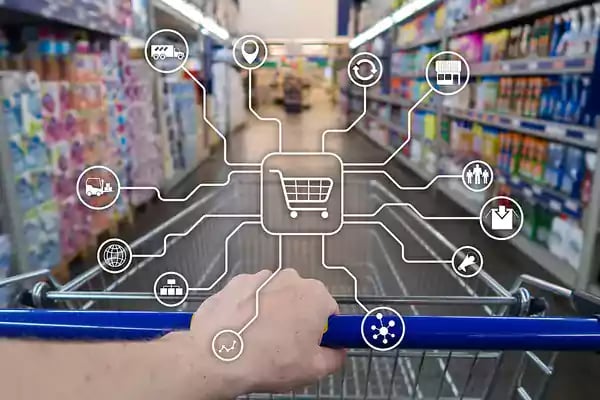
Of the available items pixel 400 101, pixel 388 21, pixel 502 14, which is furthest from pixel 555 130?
pixel 400 101

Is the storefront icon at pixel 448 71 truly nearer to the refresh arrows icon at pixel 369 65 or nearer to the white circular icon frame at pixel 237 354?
the refresh arrows icon at pixel 369 65

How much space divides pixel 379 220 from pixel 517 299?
0.19 m

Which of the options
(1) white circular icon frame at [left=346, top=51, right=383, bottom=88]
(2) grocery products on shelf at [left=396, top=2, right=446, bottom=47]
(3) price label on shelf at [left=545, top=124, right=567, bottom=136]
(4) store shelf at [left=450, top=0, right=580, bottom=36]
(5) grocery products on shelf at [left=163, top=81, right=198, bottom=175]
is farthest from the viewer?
(3) price label on shelf at [left=545, top=124, right=567, bottom=136]

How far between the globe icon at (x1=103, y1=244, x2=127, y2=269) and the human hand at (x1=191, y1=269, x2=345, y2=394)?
137 millimetres

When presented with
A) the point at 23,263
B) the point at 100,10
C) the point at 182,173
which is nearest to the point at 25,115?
the point at 23,263

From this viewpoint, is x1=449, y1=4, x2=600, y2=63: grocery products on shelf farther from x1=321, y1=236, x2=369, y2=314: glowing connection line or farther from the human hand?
the human hand

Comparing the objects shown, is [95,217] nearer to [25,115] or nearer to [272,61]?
[272,61]

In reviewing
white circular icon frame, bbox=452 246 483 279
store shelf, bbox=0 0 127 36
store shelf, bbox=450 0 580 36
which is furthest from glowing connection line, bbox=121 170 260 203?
store shelf, bbox=450 0 580 36

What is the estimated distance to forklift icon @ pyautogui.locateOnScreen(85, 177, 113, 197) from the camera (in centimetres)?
51

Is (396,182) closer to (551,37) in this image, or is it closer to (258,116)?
(258,116)

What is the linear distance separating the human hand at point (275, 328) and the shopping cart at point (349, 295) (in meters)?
0.02

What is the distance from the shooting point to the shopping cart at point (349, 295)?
0.45 m

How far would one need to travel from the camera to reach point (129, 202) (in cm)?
52

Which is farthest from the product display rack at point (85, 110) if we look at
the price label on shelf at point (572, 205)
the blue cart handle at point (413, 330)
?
the price label on shelf at point (572, 205)
